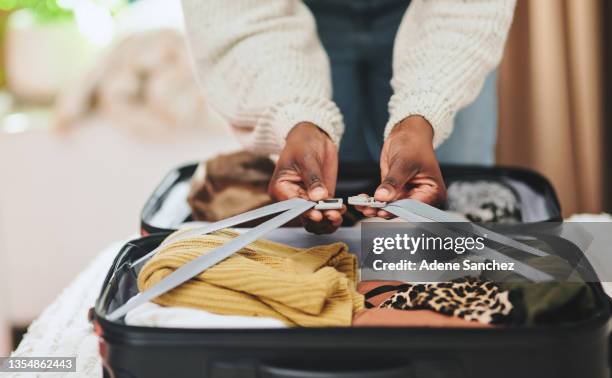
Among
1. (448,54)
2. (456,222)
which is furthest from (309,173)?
(448,54)

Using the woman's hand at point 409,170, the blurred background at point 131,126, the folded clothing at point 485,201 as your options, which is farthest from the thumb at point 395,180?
the blurred background at point 131,126

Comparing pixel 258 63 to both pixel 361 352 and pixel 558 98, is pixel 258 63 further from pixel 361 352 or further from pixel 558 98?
pixel 558 98

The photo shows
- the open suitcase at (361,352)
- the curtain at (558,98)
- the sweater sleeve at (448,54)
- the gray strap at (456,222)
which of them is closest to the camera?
the open suitcase at (361,352)

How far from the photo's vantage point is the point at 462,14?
67 cm

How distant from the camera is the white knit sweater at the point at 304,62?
0.63 meters

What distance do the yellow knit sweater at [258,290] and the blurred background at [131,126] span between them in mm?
968

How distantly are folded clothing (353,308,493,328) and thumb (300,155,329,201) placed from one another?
0.11 metres

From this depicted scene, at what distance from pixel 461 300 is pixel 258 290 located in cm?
13

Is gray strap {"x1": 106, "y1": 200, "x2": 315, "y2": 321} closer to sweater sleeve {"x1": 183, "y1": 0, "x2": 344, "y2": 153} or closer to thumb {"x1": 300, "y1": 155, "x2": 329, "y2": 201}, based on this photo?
thumb {"x1": 300, "y1": 155, "x2": 329, "y2": 201}

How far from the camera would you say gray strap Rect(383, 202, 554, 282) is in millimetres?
428

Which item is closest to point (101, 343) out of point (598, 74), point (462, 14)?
point (462, 14)

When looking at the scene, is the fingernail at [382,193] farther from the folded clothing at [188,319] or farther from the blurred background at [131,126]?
the blurred background at [131,126]

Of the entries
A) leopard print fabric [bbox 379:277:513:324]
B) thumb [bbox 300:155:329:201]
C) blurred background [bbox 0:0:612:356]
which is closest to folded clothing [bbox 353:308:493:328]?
leopard print fabric [bbox 379:277:513:324]

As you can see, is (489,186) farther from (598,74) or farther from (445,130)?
(598,74)
